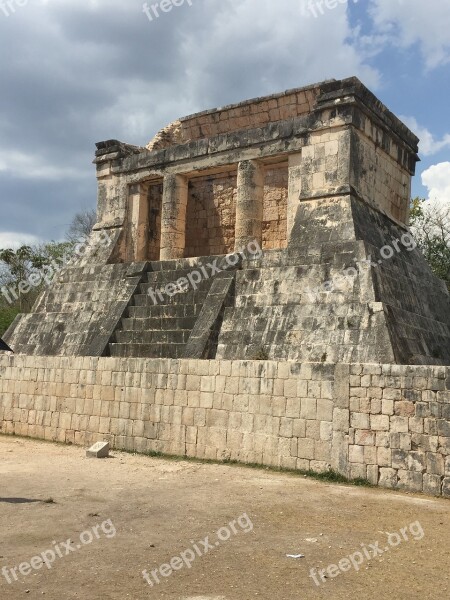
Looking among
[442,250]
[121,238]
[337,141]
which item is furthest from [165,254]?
[442,250]

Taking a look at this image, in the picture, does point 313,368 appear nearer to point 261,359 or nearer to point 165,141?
point 261,359

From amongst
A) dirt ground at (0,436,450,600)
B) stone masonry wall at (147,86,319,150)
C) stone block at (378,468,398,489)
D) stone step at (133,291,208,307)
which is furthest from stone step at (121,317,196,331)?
stone masonry wall at (147,86,319,150)

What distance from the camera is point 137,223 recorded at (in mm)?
14375

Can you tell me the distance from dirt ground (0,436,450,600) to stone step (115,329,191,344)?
312 centimetres

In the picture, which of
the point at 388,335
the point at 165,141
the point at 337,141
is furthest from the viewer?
the point at 165,141

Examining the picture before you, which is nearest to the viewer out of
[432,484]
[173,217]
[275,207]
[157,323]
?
[432,484]

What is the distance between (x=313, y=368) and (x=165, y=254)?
5751 millimetres

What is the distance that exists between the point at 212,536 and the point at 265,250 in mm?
6516

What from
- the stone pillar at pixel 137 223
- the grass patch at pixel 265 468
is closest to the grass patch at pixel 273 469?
the grass patch at pixel 265 468

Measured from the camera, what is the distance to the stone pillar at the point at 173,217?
1341 centimetres

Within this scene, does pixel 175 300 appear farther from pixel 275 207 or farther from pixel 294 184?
pixel 275 207

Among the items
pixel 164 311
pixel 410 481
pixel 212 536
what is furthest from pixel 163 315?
pixel 212 536

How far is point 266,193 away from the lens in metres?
14.9

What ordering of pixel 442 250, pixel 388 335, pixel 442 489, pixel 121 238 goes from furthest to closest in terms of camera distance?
pixel 442 250 → pixel 121 238 → pixel 388 335 → pixel 442 489
